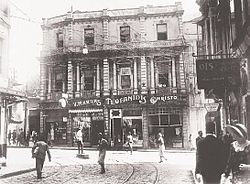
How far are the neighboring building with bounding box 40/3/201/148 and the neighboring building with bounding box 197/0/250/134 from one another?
11643 millimetres

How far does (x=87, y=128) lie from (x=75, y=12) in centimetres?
1017

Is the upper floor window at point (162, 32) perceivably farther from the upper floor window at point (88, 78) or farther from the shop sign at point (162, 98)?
the upper floor window at point (88, 78)

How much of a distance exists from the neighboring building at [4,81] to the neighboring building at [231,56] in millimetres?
8519

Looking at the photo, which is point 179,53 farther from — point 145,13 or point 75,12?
point 75,12

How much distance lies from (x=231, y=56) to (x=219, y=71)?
2.66 m

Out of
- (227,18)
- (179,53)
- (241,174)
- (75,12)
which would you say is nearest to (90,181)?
(241,174)

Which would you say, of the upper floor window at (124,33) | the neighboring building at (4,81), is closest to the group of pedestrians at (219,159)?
the neighboring building at (4,81)

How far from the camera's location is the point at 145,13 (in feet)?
93.4

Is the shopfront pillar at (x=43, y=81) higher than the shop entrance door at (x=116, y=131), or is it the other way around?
the shopfront pillar at (x=43, y=81)

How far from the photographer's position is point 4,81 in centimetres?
1542

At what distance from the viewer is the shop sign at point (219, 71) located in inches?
376

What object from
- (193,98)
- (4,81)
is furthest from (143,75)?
(4,81)

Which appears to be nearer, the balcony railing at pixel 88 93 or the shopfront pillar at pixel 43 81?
the balcony railing at pixel 88 93

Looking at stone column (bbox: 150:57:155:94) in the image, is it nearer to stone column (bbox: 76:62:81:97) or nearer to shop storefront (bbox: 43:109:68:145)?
stone column (bbox: 76:62:81:97)
